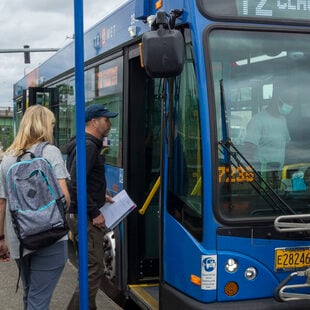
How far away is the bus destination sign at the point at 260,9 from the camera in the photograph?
378 centimetres

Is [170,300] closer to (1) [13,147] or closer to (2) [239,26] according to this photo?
(1) [13,147]

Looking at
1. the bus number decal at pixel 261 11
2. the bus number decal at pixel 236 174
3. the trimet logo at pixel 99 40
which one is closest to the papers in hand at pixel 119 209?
the bus number decal at pixel 236 174

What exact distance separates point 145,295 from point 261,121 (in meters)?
1.97

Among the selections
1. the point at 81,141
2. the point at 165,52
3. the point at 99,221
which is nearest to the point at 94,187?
the point at 99,221

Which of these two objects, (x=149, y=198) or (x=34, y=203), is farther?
(x=149, y=198)

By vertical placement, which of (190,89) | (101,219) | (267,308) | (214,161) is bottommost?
(267,308)

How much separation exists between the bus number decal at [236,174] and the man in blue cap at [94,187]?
4.42 ft

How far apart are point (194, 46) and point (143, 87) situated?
1.47 metres

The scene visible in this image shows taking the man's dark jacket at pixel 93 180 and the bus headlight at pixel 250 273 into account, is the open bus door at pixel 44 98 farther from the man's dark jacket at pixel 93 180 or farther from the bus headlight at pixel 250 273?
the bus headlight at pixel 250 273

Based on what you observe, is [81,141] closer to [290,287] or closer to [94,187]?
[94,187]

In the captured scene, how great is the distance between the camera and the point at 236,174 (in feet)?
12.4

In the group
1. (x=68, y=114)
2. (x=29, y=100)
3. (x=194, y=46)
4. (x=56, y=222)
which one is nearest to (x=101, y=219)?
(x=56, y=222)

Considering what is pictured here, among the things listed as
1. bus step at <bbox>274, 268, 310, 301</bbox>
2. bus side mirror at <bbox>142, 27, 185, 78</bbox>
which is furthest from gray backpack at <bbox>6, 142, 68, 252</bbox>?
bus step at <bbox>274, 268, 310, 301</bbox>

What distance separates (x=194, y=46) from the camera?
376 cm
